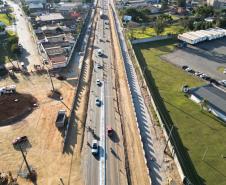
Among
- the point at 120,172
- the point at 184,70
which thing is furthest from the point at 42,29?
the point at 120,172

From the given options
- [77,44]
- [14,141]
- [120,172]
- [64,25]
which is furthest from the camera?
[64,25]

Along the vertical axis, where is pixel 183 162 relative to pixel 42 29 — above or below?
below

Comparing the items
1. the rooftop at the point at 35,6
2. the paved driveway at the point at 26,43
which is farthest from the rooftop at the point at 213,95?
the rooftop at the point at 35,6

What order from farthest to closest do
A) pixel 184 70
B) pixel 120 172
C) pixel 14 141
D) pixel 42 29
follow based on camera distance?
pixel 42 29 → pixel 184 70 → pixel 14 141 → pixel 120 172

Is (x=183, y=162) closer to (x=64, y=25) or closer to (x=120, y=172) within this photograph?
(x=120, y=172)

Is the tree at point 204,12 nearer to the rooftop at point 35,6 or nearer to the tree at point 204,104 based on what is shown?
the tree at point 204,104

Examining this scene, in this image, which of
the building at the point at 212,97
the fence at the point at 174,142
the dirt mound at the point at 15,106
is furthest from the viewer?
the dirt mound at the point at 15,106

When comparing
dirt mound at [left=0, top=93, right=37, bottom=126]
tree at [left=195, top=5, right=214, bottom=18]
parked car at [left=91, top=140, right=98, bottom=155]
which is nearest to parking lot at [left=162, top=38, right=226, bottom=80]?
tree at [left=195, top=5, right=214, bottom=18]

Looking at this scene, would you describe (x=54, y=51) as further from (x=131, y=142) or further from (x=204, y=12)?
(x=204, y=12)
